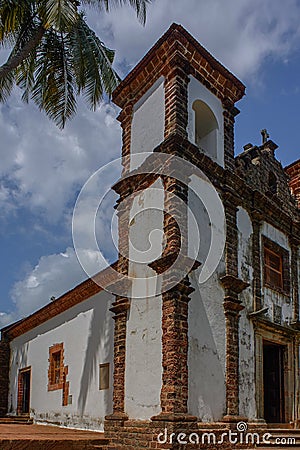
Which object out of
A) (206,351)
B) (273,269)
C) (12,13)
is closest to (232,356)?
(206,351)

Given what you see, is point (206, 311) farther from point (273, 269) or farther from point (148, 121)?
point (148, 121)

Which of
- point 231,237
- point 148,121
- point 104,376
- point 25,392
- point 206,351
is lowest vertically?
point 25,392

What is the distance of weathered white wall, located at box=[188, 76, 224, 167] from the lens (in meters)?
10.8

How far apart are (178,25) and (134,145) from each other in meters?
2.64

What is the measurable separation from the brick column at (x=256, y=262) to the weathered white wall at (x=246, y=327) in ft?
0.36

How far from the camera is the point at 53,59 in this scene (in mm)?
12562

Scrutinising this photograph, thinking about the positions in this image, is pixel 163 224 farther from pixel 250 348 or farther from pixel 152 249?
pixel 250 348

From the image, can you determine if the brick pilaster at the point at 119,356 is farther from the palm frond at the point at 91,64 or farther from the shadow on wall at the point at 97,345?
the palm frond at the point at 91,64

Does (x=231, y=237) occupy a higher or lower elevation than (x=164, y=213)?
lower

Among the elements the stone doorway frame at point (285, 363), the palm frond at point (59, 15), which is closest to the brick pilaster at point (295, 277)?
the stone doorway frame at point (285, 363)

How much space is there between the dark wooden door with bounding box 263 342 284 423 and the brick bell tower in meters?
2.55

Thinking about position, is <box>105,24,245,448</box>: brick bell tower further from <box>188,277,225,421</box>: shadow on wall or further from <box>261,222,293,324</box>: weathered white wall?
<box>261,222,293,324</box>: weathered white wall

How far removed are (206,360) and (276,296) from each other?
336 centimetres

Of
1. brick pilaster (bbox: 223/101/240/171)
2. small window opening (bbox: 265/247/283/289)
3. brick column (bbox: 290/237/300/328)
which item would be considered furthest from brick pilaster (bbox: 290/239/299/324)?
brick pilaster (bbox: 223/101/240/171)
